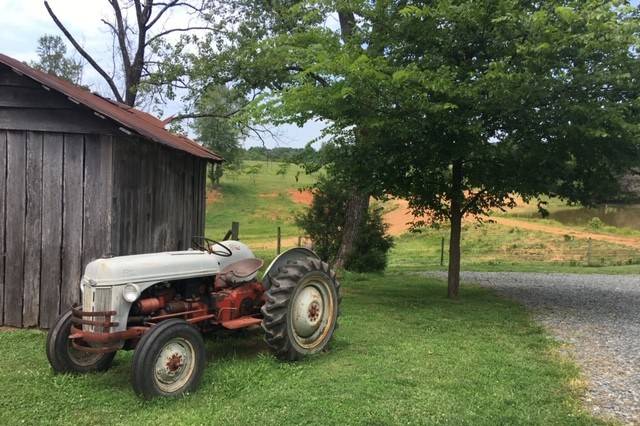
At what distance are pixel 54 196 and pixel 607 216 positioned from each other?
155 feet

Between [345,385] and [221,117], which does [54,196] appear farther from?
[221,117]

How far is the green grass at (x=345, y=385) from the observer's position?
4.66 m

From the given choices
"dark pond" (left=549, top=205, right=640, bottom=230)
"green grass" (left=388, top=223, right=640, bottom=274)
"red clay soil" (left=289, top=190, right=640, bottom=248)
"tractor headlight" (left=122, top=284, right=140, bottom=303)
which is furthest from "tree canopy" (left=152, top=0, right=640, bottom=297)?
"dark pond" (left=549, top=205, right=640, bottom=230)

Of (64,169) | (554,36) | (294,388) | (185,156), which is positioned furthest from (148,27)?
(294,388)

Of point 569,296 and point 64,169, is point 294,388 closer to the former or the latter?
point 64,169

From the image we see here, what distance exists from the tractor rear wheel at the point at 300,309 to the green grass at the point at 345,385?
0.68 ft

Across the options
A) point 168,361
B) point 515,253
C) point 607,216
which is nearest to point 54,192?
point 168,361

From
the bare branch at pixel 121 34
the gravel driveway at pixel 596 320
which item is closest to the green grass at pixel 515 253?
the gravel driveway at pixel 596 320

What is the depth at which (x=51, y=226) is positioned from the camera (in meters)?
7.84

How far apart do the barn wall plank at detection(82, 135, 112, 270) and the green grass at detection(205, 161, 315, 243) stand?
2627cm

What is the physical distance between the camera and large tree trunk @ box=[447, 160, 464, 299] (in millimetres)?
10898

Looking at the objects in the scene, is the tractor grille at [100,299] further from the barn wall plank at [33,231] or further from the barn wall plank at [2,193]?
the barn wall plank at [2,193]

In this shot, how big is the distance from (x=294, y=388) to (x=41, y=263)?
179 inches

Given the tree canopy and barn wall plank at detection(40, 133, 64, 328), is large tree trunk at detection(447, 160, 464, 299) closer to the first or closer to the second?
the tree canopy
